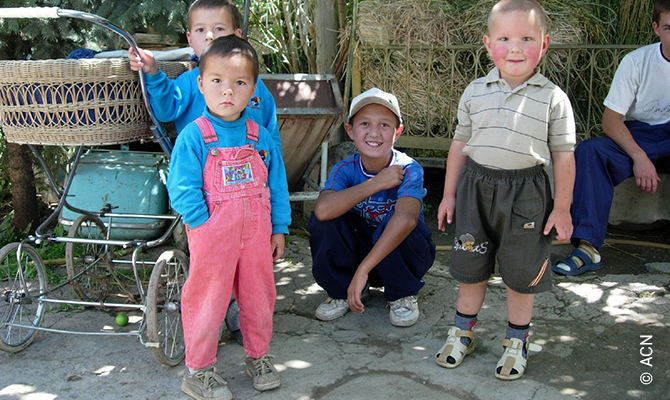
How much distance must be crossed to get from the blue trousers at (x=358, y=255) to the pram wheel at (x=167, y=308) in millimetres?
724

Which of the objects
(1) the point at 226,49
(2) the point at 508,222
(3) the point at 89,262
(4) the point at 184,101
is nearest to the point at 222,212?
(1) the point at 226,49

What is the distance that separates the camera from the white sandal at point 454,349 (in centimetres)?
289

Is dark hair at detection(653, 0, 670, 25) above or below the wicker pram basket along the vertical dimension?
above

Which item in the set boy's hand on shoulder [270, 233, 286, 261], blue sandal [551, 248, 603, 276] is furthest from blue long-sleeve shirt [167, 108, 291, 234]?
blue sandal [551, 248, 603, 276]

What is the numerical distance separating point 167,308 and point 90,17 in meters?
1.34

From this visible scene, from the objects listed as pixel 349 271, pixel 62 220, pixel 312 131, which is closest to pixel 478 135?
pixel 349 271

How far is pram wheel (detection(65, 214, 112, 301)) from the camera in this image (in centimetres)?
331

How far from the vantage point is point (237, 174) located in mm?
2615

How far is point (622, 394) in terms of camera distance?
2.62 m

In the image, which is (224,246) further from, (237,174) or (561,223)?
(561,223)

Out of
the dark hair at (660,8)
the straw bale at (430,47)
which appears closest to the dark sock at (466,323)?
the dark hair at (660,8)

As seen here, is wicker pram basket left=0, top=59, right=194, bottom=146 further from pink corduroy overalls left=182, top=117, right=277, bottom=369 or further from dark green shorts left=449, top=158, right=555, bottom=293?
dark green shorts left=449, top=158, right=555, bottom=293

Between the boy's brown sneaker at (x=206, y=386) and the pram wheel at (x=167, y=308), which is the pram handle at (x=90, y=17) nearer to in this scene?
the pram wheel at (x=167, y=308)

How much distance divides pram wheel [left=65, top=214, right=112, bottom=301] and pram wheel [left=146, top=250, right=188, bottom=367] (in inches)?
14.6
